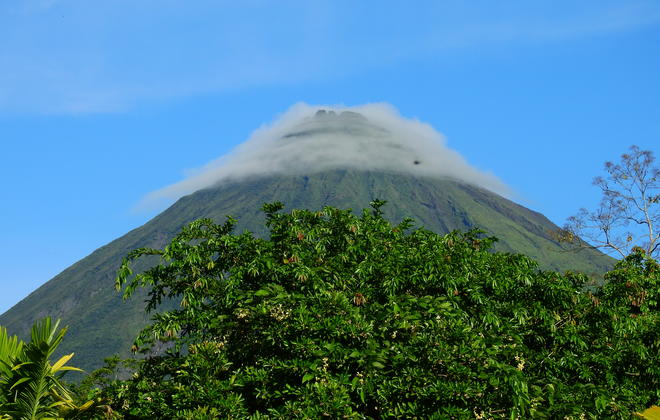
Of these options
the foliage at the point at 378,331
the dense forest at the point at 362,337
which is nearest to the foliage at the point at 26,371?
the dense forest at the point at 362,337

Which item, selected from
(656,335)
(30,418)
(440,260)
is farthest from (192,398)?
(656,335)

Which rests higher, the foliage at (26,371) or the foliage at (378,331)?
the foliage at (26,371)

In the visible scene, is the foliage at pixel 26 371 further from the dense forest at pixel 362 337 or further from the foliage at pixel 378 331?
the foliage at pixel 378 331

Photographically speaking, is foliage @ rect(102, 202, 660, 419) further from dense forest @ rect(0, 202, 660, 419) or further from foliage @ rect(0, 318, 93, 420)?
foliage @ rect(0, 318, 93, 420)

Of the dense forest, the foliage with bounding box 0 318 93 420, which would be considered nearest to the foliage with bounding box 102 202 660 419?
the dense forest

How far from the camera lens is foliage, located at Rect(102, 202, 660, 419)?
11.4 m

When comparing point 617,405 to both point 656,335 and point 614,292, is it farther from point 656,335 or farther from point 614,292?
point 614,292

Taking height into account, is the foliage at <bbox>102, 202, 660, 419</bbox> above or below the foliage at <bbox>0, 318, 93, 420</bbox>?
below

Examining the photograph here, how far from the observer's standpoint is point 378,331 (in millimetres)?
12609

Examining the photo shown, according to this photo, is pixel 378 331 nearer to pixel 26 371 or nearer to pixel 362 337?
pixel 362 337

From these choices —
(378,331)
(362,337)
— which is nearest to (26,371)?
(362,337)

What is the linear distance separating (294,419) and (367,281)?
4.66 meters

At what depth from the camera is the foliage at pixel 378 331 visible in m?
11.4

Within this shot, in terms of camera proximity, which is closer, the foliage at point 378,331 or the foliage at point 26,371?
the foliage at point 378,331
